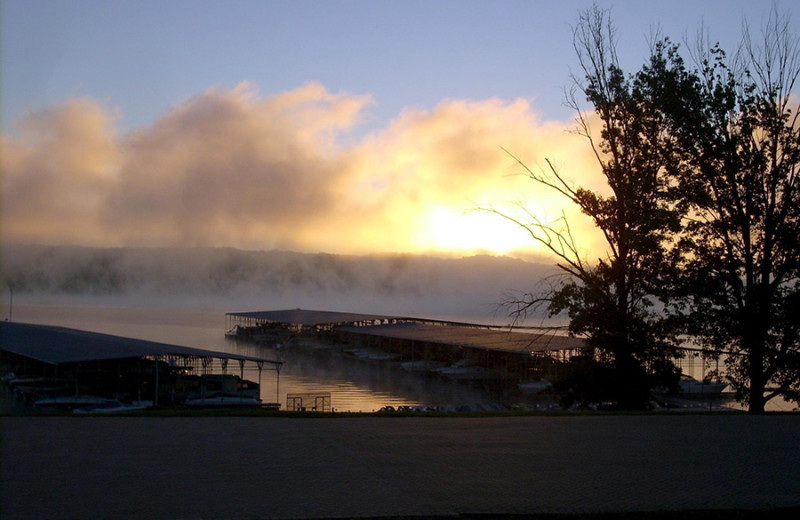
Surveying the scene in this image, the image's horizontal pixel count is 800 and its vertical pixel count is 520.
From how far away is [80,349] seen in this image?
2752cm

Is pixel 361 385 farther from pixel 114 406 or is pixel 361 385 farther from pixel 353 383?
pixel 114 406

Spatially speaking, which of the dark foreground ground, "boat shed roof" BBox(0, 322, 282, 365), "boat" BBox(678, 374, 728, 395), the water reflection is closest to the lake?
the water reflection

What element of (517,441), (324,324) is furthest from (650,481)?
(324,324)

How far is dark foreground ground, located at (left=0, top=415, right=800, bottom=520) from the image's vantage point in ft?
22.2

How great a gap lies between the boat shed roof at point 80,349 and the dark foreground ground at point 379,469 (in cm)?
1394

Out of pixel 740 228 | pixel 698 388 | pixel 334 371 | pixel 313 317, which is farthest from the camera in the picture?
pixel 313 317

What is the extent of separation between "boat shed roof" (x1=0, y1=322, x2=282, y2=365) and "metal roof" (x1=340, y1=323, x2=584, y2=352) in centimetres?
1441

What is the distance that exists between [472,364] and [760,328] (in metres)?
24.8

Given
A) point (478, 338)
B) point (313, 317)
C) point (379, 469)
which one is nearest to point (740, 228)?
point (379, 469)

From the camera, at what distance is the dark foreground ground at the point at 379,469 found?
6762mm

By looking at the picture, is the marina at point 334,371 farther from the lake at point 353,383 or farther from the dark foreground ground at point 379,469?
the dark foreground ground at point 379,469

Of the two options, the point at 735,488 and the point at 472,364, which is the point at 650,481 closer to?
the point at 735,488

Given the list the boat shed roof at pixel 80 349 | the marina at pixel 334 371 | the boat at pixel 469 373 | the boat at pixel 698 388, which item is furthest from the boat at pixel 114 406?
the boat at pixel 698 388

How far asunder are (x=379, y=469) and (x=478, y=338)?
116 ft
